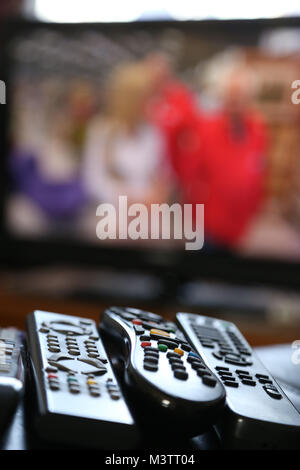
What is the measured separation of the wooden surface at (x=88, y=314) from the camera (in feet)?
→ 4.75

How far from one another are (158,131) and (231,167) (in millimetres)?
212

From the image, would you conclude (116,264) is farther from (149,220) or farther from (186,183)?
(186,183)

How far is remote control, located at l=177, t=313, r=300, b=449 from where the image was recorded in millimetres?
383

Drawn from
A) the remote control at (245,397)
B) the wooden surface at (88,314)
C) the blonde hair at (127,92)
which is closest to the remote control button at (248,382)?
the remote control at (245,397)

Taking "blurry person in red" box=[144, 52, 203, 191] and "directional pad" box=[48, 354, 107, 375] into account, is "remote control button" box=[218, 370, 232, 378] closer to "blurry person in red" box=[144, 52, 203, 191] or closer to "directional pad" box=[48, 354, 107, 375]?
"directional pad" box=[48, 354, 107, 375]

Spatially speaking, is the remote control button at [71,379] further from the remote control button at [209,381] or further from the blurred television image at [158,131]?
the blurred television image at [158,131]

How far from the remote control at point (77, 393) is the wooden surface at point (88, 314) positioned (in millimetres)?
952

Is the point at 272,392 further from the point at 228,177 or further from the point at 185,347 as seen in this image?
the point at 228,177

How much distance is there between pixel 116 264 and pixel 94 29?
0.64m

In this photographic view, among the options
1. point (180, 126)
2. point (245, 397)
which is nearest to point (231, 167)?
point (180, 126)

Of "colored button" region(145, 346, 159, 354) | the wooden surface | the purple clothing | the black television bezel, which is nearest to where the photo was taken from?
"colored button" region(145, 346, 159, 354)

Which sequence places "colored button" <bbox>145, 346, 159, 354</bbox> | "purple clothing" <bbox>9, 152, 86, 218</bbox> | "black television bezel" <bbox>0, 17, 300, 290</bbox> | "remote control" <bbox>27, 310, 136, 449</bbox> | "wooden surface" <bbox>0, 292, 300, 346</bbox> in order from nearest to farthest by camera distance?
"remote control" <bbox>27, 310, 136, 449</bbox> → "colored button" <bbox>145, 346, 159, 354</bbox> → "wooden surface" <bbox>0, 292, 300, 346</bbox> → "black television bezel" <bbox>0, 17, 300, 290</bbox> → "purple clothing" <bbox>9, 152, 86, 218</bbox>

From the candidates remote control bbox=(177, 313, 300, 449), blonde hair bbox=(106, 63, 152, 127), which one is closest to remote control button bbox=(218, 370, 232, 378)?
remote control bbox=(177, 313, 300, 449)

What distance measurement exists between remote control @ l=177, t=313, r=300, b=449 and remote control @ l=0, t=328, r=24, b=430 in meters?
0.13
